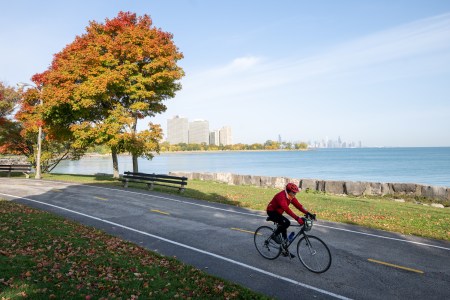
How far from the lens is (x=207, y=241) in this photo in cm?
1035

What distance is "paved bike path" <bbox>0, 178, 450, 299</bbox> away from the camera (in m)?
7.04

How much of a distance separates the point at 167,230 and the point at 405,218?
1044cm

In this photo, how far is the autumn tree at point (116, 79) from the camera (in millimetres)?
24266

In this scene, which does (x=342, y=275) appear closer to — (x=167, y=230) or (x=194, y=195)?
(x=167, y=230)

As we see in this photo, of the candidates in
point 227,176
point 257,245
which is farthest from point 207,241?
point 227,176

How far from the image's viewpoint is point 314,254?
789cm

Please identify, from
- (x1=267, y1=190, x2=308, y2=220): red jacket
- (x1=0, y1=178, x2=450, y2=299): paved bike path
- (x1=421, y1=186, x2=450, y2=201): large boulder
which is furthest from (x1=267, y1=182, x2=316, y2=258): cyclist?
(x1=421, y1=186, x2=450, y2=201): large boulder

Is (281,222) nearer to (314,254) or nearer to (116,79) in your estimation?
(314,254)

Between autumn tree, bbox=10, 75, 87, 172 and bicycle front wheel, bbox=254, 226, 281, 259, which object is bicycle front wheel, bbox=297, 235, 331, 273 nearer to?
bicycle front wheel, bbox=254, 226, 281, 259

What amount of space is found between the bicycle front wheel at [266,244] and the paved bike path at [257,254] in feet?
0.73

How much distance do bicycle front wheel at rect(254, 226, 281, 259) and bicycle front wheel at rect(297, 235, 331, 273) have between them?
75cm

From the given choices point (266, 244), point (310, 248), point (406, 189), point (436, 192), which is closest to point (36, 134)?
point (266, 244)

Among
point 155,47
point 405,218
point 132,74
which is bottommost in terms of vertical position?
point 405,218

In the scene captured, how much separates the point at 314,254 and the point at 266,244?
1.39m
